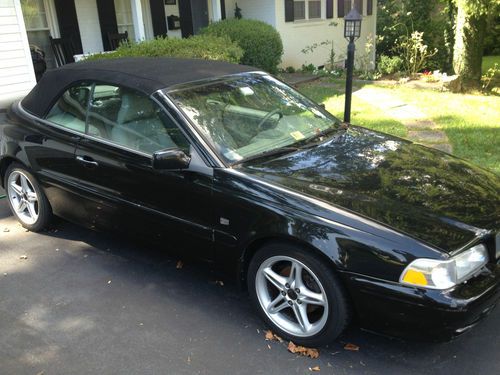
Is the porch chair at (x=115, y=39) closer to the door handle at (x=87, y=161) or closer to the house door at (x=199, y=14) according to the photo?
the house door at (x=199, y=14)

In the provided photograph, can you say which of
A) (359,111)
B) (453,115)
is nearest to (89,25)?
(359,111)

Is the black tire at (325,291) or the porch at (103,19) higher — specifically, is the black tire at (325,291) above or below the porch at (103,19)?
below

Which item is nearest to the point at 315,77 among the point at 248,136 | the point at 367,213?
the point at 248,136

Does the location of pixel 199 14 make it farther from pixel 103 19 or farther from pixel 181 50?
pixel 181 50

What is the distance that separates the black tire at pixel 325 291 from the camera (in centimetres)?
267

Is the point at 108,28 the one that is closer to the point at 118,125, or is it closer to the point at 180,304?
the point at 118,125

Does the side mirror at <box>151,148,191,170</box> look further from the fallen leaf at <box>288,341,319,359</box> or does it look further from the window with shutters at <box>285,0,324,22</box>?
the window with shutters at <box>285,0,324,22</box>

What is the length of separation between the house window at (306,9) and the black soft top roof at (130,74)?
1204 centimetres

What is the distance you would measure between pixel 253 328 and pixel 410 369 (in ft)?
3.13

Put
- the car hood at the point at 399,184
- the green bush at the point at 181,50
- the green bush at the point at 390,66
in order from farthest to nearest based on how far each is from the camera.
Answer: the green bush at the point at 390,66
the green bush at the point at 181,50
the car hood at the point at 399,184

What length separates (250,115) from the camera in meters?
3.66

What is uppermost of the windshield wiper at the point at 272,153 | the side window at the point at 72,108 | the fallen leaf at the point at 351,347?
the side window at the point at 72,108

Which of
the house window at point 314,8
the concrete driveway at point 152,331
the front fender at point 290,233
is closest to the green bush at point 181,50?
the concrete driveway at point 152,331

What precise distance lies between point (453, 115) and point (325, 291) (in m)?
6.48
